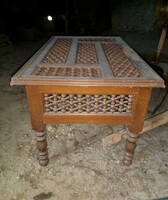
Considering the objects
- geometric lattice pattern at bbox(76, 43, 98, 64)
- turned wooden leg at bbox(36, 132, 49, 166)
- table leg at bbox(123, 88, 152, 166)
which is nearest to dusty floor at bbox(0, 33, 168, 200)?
turned wooden leg at bbox(36, 132, 49, 166)

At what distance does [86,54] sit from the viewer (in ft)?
6.06

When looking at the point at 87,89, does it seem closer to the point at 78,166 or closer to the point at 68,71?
the point at 68,71

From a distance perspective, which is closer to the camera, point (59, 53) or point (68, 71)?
point (68, 71)

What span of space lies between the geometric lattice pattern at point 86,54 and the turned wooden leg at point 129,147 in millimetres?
644

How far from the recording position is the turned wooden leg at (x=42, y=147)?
1.56m

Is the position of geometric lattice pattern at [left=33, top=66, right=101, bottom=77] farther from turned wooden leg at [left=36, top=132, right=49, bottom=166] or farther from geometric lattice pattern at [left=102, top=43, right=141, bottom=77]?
turned wooden leg at [left=36, top=132, right=49, bottom=166]

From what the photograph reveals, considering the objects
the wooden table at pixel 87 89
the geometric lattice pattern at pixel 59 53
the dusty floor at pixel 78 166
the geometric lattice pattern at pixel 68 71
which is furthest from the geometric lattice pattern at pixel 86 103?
the dusty floor at pixel 78 166

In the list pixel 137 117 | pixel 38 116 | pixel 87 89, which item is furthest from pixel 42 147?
pixel 137 117

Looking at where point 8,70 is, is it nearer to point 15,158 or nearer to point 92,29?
point 15,158

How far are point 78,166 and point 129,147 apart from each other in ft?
1.52

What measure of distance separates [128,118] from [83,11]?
5.85 m

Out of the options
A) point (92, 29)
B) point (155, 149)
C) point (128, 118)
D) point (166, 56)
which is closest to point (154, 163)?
point (155, 149)

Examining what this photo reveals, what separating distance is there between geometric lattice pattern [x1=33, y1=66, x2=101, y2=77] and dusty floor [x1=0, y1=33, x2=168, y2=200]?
2.69ft

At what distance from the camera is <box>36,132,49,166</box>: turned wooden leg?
1563mm
